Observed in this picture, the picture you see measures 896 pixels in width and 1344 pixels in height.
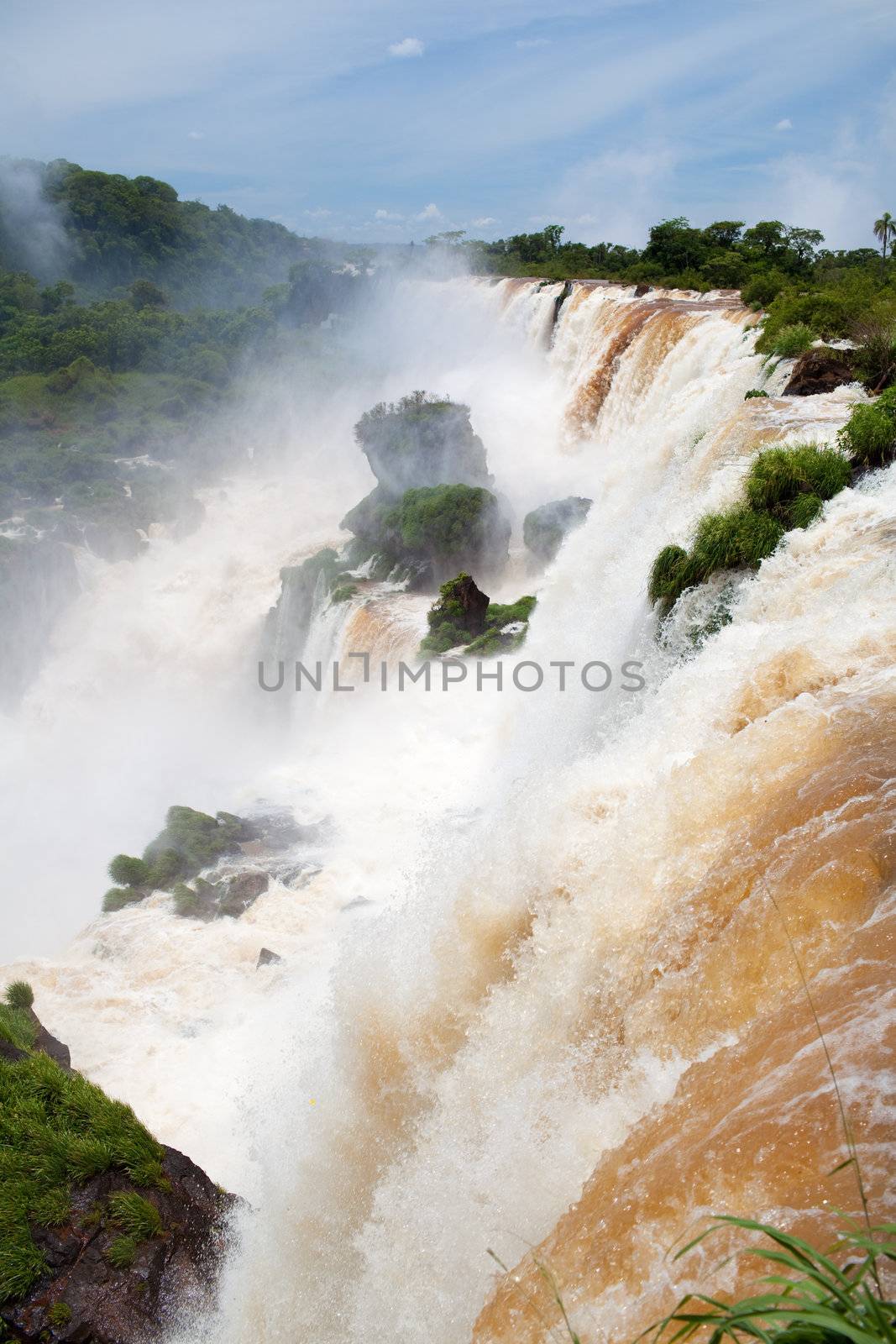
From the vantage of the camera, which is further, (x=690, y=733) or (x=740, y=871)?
(x=690, y=733)

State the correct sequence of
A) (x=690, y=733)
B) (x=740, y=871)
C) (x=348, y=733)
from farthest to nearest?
1. (x=348, y=733)
2. (x=690, y=733)
3. (x=740, y=871)

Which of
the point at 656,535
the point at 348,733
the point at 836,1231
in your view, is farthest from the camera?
the point at 348,733

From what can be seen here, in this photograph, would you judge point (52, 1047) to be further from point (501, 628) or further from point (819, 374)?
point (819, 374)

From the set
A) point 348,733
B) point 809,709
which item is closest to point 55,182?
point 348,733

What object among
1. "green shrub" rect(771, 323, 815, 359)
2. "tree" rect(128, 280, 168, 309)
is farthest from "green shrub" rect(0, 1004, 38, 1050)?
"tree" rect(128, 280, 168, 309)

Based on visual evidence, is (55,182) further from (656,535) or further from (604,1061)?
(604,1061)

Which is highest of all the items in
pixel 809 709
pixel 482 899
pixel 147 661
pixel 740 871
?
pixel 809 709

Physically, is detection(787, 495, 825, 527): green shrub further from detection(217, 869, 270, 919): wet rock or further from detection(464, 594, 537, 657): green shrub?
detection(217, 869, 270, 919): wet rock
